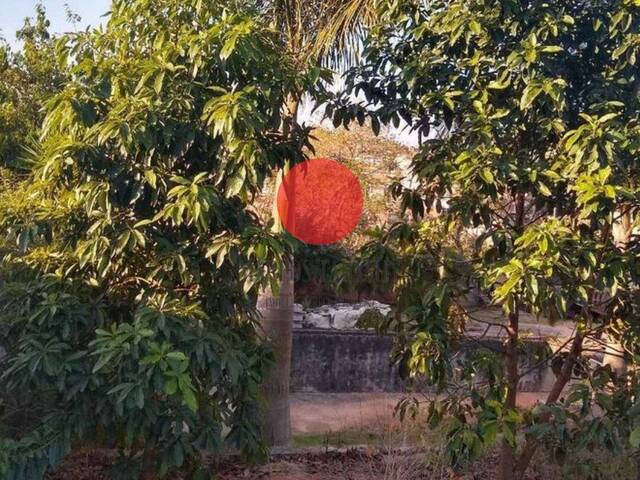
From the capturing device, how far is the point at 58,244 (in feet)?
12.9

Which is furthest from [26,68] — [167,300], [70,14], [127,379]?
[127,379]

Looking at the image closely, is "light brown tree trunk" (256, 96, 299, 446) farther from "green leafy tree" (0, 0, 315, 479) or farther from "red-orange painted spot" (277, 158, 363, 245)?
"green leafy tree" (0, 0, 315, 479)

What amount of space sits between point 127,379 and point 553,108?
2.69 meters

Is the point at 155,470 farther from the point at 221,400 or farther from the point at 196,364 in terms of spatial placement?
the point at 196,364

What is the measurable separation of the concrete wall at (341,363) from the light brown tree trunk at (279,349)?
2.95 meters

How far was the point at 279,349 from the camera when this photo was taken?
19.9 ft

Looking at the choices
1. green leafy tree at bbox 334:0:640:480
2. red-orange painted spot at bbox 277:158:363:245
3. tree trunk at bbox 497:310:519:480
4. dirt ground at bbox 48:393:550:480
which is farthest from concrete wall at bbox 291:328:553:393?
green leafy tree at bbox 334:0:640:480

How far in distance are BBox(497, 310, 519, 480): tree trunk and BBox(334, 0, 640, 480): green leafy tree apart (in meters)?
0.02

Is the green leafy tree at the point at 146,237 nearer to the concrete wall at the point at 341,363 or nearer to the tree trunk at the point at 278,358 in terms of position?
the tree trunk at the point at 278,358

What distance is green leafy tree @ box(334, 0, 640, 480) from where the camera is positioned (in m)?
3.49

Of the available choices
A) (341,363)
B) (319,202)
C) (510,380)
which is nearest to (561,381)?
(510,380)

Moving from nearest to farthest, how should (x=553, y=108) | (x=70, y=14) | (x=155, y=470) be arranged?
(x=553, y=108) < (x=155, y=470) < (x=70, y=14)

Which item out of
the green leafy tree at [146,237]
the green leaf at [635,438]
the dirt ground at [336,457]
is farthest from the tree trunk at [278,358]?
the green leaf at [635,438]

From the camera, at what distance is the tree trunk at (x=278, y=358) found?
6.20m
